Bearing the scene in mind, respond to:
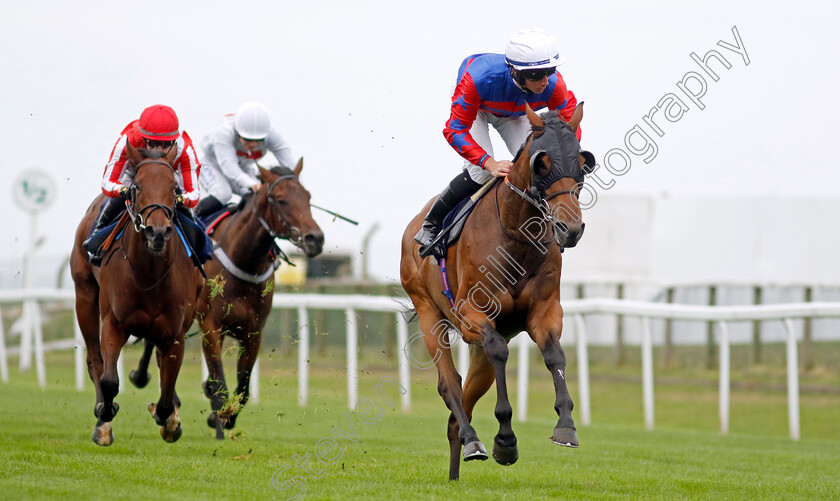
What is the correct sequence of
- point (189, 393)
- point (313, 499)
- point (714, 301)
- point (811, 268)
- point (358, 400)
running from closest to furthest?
point (313, 499) < point (358, 400) < point (189, 393) < point (714, 301) < point (811, 268)

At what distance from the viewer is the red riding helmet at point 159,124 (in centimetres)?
704

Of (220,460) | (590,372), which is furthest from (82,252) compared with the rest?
(590,372)

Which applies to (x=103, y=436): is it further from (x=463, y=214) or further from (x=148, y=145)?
(x=463, y=214)

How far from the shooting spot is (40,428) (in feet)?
26.6

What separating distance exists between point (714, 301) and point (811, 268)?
4447mm

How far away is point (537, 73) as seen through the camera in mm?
5738

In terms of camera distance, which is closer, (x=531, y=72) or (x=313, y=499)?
(x=313, y=499)

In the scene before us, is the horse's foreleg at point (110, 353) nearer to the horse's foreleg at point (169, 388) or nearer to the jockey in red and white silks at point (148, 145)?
the horse's foreleg at point (169, 388)

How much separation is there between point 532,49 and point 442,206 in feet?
4.03

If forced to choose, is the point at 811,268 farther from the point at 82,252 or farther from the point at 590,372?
the point at 82,252

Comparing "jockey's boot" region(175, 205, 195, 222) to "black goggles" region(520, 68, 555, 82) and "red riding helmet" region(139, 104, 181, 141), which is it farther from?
"black goggles" region(520, 68, 555, 82)

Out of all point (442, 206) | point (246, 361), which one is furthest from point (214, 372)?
point (442, 206)

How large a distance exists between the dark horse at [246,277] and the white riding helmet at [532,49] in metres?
3.02

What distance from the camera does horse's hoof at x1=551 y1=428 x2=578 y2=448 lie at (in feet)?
16.6
